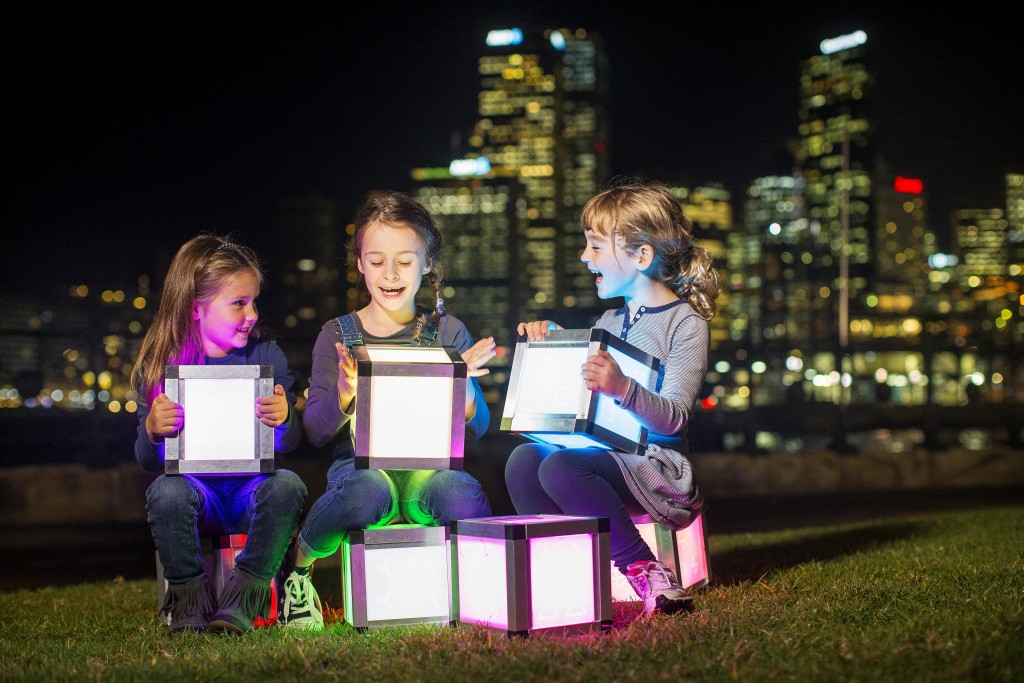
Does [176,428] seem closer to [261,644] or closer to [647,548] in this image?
[261,644]

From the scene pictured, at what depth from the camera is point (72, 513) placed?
428 inches

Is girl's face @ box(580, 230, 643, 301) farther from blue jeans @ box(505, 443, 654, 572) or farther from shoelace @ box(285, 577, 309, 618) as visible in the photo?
shoelace @ box(285, 577, 309, 618)

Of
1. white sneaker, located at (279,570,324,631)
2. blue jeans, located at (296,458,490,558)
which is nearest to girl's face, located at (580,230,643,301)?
blue jeans, located at (296,458,490,558)

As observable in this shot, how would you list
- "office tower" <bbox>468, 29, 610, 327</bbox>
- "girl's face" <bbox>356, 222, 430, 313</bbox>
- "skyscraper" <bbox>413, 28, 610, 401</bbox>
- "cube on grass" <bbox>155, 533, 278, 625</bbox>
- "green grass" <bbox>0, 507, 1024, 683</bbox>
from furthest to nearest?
"office tower" <bbox>468, 29, 610, 327</bbox>
"skyscraper" <bbox>413, 28, 610, 401</bbox>
"girl's face" <bbox>356, 222, 430, 313</bbox>
"cube on grass" <bbox>155, 533, 278, 625</bbox>
"green grass" <bbox>0, 507, 1024, 683</bbox>

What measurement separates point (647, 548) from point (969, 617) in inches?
37.4

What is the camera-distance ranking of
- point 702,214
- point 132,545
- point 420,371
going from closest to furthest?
point 420,371 → point 132,545 → point 702,214

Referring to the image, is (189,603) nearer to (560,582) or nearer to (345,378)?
(345,378)

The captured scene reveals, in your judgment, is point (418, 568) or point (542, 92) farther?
point (542, 92)

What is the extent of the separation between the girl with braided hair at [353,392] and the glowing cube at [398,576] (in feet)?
0.22

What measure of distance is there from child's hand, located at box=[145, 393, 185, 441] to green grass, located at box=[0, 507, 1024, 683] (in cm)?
67

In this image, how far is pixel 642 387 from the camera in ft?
11.0

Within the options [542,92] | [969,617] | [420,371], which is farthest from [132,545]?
[542,92]

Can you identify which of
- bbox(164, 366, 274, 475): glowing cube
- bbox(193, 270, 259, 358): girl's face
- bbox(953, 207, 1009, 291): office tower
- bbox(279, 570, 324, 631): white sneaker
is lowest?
bbox(279, 570, 324, 631): white sneaker

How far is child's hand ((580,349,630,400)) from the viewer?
3191 mm
